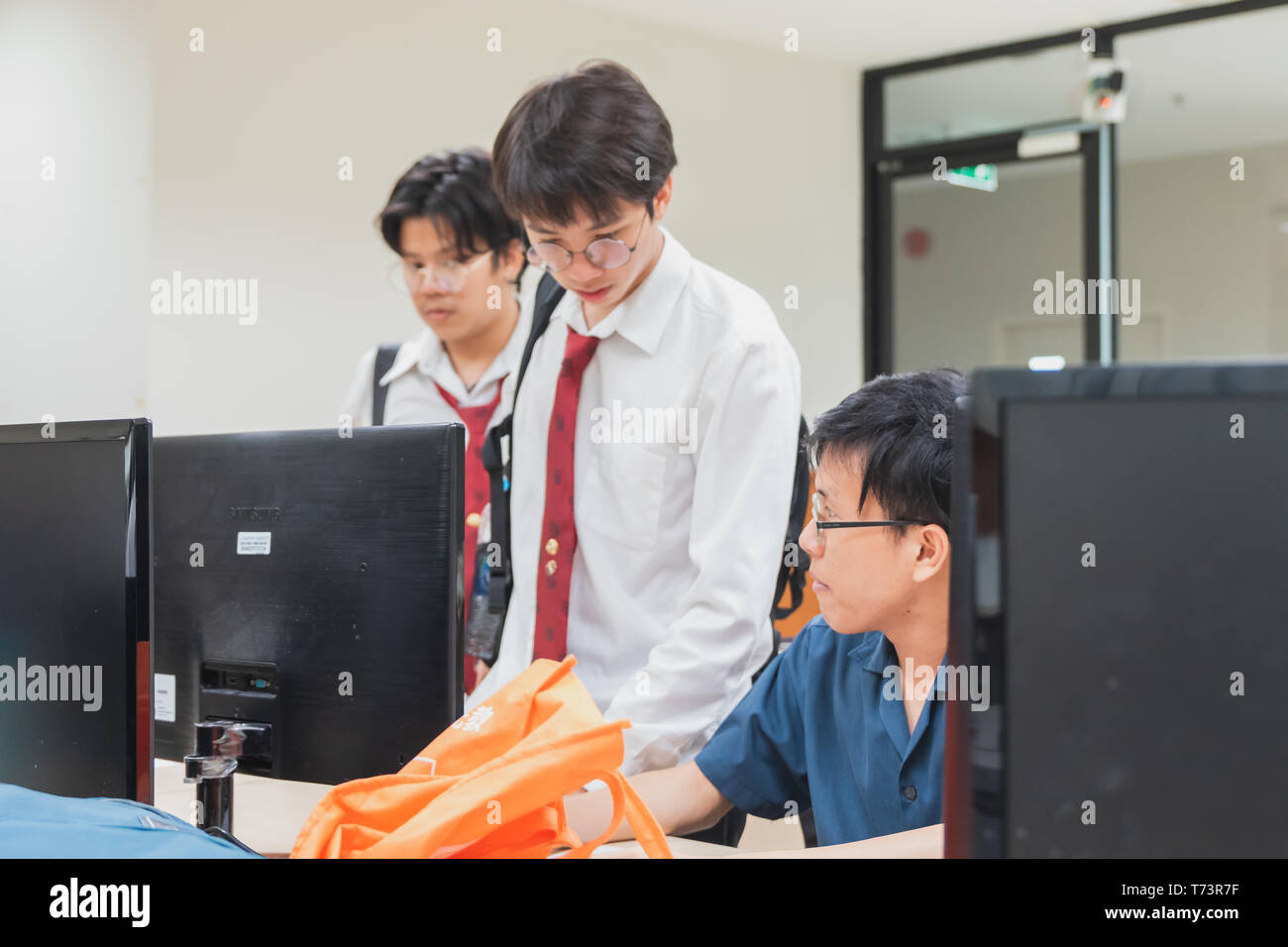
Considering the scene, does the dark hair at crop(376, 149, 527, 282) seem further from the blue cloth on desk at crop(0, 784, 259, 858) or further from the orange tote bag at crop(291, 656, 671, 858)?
the blue cloth on desk at crop(0, 784, 259, 858)

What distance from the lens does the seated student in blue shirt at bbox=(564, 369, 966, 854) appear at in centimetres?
138

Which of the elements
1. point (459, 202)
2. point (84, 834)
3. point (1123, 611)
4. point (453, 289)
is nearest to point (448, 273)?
point (453, 289)

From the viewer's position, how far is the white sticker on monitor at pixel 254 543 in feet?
4.27

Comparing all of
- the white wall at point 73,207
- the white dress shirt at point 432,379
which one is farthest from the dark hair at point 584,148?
the white wall at point 73,207

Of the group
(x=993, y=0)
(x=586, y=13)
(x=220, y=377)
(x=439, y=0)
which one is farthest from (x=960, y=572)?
(x=993, y=0)

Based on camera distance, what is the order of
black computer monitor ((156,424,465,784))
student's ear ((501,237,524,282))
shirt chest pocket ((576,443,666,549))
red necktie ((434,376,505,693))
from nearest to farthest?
black computer monitor ((156,424,465,784))
shirt chest pocket ((576,443,666,549))
red necktie ((434,376,505,693))
student's ear ((501,237,524,282))

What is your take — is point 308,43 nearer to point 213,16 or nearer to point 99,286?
point 213,16

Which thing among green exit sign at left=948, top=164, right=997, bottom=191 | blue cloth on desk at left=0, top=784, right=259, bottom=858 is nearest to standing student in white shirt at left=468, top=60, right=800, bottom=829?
blue cloth on desk at left=0, top=784, right=259, bottom=858

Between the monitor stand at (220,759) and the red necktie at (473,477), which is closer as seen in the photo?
the monitor stand at (220,759)

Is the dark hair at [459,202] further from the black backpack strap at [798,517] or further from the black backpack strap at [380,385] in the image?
the black backpack strap at [798,517]

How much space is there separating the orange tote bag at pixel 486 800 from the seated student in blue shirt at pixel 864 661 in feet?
0.75

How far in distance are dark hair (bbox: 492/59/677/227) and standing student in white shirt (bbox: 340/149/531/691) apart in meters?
0.60

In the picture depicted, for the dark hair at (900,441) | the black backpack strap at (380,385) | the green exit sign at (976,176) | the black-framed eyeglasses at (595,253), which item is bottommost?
the dark hair at (900,441)

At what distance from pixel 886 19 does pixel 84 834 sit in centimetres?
470
